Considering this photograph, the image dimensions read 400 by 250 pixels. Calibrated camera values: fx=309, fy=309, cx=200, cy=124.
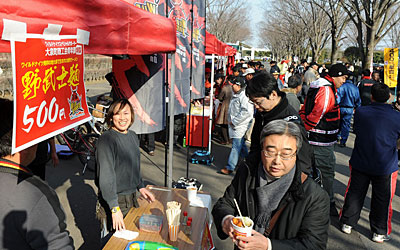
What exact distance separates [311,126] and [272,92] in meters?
1.67

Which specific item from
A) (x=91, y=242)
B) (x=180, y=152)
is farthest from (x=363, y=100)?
(x=91, y=242)

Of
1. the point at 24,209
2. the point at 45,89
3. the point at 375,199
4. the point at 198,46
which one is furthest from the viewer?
the point at 198,46

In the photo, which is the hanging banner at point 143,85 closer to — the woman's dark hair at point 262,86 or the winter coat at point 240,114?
the woman's dark hair at point 262,86

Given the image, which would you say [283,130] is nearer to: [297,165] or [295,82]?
[297,165]

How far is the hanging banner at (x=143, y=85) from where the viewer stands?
3.85 metres

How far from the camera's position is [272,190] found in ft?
5.62

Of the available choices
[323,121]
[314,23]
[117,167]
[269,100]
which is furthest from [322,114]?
[314,23]

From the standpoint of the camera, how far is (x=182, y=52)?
4.32 metres

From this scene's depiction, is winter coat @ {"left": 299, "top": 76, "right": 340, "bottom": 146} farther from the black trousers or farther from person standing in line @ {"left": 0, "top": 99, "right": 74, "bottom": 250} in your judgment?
person standing in line @ {"left": 0, "top": 99, "right": 74, "bottom": 250}

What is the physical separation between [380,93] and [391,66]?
8275 millimetres

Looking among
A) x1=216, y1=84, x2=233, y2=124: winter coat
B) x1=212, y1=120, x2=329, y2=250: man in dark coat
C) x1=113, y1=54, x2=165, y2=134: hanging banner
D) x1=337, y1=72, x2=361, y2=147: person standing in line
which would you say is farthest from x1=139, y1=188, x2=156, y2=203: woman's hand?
x1=337, y1=72, x2=361, y2=147: person standing in line

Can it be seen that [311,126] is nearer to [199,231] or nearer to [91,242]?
[199,231]

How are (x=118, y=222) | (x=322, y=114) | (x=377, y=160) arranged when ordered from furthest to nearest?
(x=322, y=114)
(x=377, y=160)
(x=118, y=222)

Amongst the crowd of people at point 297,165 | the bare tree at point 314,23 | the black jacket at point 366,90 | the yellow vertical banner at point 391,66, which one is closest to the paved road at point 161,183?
the crowd of people at point 297,165
